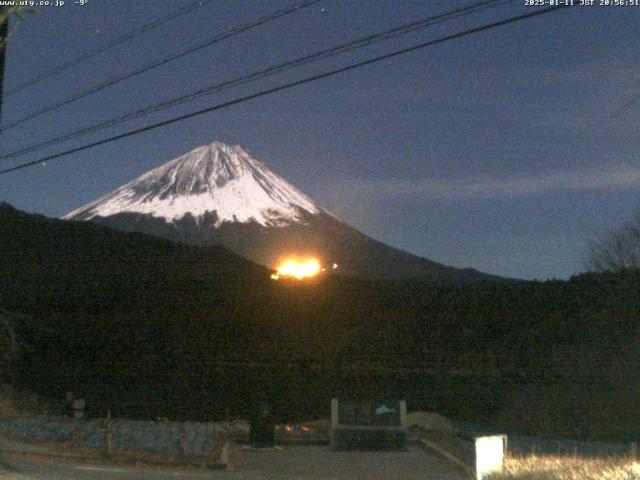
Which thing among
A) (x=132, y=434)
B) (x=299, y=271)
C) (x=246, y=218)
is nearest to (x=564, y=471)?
(x=132, y=434)

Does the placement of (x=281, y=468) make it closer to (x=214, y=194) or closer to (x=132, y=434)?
(x=132, y=434)

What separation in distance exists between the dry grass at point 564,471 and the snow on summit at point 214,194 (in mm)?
67401

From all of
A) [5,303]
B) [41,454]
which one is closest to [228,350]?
[5,303]

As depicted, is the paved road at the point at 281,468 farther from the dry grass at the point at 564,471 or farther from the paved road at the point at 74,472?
the dry grass at the point at 564,471

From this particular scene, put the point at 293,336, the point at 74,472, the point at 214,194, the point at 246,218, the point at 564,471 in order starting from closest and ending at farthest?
the point at 564,471 → the point at 74,472 → the point at 293,336 → the point at 246,218 → the point at 214,194

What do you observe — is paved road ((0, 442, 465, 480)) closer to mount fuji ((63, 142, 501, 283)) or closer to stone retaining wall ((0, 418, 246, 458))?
stone retaining wall ((0, 418, 246, 458))

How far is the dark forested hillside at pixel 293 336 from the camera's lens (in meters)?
27.8

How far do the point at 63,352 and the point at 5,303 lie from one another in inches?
132

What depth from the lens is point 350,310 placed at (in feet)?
135

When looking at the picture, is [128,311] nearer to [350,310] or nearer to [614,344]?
[350,310]

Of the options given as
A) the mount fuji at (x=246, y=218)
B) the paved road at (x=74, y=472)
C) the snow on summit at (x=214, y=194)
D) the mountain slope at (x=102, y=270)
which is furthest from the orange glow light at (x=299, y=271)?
the paved road at (x=74, y=472)

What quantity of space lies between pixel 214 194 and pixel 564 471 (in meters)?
85.6

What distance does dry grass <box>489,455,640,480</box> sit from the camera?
844 centimetres

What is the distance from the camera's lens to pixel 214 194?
306 feet
